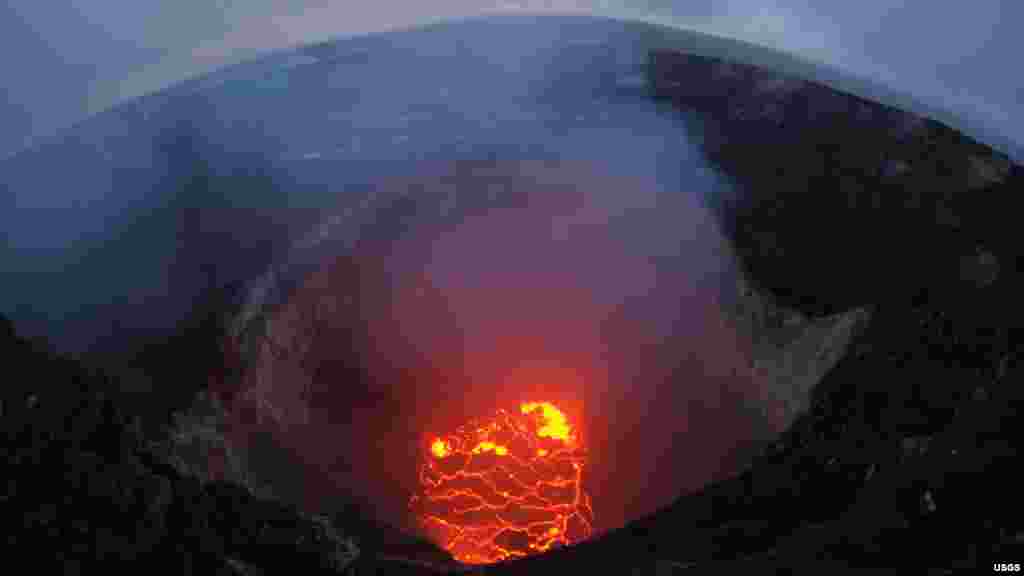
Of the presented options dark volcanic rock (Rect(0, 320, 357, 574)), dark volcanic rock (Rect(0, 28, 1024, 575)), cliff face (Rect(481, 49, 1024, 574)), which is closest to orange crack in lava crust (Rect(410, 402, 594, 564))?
dark volcanic rock (Rect(0, 28, 1024, 575))

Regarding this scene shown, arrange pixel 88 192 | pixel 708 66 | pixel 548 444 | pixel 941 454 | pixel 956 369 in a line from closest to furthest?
pixel 941 454 → pixel 956 369 → pixel 88 192 → pixel 708 66 → pixel 548 444

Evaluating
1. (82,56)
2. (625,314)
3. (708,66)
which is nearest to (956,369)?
(708,66)

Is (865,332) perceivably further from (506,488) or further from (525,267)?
(525,267)

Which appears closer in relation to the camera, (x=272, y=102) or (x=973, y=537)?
(x=973, y=537)

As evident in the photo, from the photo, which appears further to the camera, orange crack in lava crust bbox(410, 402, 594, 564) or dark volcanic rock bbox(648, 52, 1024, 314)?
orange crack in lava crust bbox(410, 402, 594, 564)

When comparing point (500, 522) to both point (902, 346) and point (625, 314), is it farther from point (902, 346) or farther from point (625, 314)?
point (902, 346)

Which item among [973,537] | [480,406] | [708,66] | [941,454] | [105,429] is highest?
[708,66]

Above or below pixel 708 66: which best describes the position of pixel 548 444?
below

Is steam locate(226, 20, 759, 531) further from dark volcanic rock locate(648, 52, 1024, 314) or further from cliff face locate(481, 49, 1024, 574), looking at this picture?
cliff face locate(481, 49, 1024, 574)
